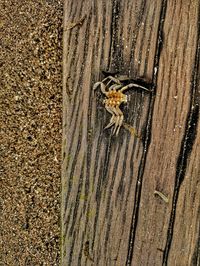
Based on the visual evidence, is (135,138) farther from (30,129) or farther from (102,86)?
(30,129)

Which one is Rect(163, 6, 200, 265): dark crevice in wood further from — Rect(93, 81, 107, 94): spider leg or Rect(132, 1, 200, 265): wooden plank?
Rect(93, 81, 107, 94): spider leg

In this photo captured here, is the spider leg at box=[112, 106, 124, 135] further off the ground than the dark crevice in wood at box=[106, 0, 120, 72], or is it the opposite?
the dark crevice in wood at box=[106, 0, 120, 72]

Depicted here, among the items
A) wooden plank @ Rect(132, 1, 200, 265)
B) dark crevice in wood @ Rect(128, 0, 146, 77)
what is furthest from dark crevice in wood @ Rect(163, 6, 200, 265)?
dark crevice in wood @ Rect(128, 0, 146, 77)

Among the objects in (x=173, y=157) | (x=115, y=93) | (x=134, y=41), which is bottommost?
(x=173, y=157)

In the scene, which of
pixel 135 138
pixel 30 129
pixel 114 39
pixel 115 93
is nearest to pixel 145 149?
pixel 135 138

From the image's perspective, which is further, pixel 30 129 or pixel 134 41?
pixel 30 129

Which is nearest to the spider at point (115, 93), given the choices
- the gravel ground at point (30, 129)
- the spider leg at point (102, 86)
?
the spider leg at point (102, 86)

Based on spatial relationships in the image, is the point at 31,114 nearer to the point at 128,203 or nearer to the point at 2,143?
the point at 2,143
